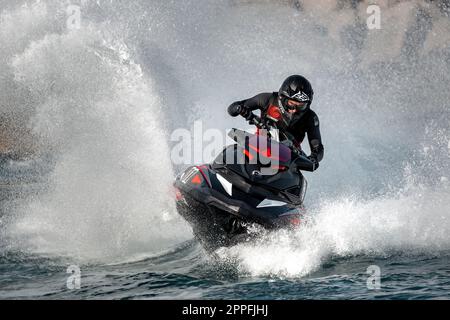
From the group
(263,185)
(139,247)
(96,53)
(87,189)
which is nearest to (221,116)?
(96,53)

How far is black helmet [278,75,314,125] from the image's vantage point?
600 cm

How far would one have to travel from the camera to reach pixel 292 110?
20.3 ft

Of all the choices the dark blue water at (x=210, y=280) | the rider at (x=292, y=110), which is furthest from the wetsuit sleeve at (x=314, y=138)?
the dark blue water at (x=210, y=280)

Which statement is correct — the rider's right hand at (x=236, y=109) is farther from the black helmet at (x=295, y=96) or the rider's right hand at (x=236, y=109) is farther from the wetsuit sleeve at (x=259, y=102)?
the black helmet at (x=295, y=96)

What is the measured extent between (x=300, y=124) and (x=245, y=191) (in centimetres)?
152

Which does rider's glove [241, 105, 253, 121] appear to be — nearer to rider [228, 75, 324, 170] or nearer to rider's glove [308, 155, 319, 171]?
rider [228, 75, 324, 170]

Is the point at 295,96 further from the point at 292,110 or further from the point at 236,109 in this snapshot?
the point at 236,109

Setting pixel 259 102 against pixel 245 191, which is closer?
pixel 245 191

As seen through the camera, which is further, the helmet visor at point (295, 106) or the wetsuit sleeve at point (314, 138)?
the wetsuit sleeve at point (314, 138)

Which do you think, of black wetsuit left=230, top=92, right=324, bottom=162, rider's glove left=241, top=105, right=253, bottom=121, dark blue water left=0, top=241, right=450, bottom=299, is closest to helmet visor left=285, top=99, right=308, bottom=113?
black wetsuit left=230, top=92, right=324, bottom=162

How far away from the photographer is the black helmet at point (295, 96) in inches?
236

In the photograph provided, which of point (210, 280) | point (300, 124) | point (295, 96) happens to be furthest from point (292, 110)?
point (210, 280)
